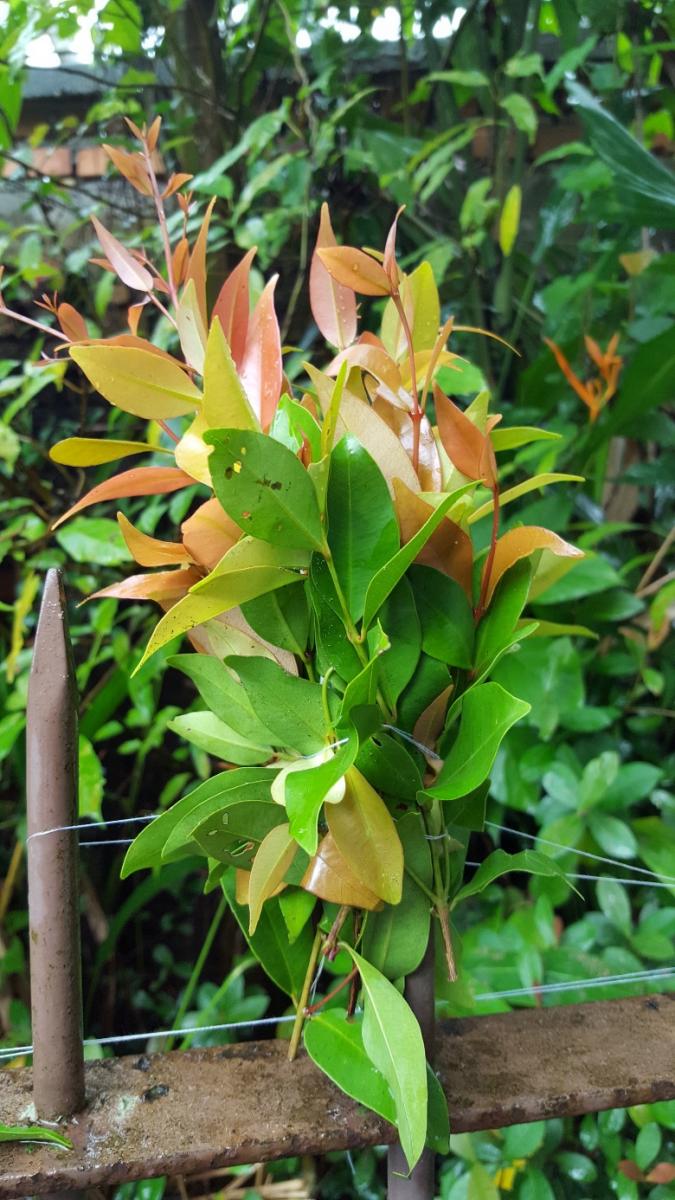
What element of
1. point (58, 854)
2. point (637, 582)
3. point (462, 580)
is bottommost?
point (637, 582)

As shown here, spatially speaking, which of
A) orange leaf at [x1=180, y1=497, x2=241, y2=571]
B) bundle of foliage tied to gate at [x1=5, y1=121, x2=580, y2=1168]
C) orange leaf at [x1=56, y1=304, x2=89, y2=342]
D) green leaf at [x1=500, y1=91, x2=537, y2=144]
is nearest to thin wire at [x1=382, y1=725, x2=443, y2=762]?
bundle of foliage tied to gate at [x1=5, y1=121, x2=580, y2=1168]

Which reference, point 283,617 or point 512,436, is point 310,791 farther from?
point 512,436

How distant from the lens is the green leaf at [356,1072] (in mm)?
329

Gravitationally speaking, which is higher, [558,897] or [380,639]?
[380,639]

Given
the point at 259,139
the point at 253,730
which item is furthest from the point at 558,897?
the point at 259,139

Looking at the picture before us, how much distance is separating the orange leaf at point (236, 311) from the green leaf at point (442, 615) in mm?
133

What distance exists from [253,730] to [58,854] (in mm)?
109

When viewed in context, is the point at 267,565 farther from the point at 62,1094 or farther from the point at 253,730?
the point at 62,1094

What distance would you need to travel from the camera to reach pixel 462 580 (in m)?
0.35

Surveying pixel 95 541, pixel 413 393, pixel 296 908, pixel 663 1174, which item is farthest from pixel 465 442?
pixel 663 1174

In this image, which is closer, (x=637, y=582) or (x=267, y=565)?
(x=267, y=565)

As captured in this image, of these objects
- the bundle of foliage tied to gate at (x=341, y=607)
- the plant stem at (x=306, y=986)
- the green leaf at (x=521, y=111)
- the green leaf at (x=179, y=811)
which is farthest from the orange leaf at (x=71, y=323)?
the green leaf at (x=521, y=111)

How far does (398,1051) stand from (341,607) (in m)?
0.18

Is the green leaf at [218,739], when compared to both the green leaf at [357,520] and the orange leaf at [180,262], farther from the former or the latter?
the orange leaf at [180,262]
